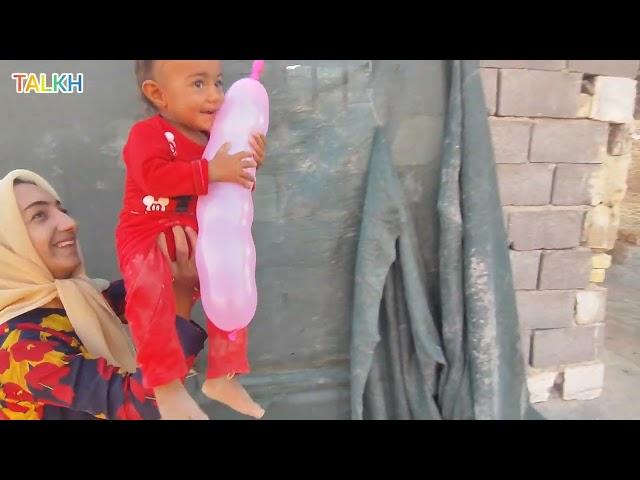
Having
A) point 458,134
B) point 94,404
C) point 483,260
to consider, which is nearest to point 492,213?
point 483,260

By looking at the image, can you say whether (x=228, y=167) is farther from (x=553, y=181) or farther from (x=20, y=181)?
(x=553, y=181)

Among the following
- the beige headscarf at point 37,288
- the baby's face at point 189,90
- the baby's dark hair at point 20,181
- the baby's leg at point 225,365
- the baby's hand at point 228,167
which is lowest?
the baby's leg at point 225,365

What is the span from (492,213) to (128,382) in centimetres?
129

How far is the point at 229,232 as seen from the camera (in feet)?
4.27

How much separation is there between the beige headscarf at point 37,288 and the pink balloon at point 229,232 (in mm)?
371

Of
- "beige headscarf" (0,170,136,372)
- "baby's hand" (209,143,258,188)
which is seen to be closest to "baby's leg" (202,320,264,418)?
"beige headscarf" (0,170,136,372)

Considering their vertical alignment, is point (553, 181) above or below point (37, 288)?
above

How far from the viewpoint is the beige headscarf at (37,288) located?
134 centimetres

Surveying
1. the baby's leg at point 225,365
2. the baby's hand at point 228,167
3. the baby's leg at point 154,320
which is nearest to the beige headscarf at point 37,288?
the baby's leg at point 154,320

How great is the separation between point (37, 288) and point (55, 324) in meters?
0.12

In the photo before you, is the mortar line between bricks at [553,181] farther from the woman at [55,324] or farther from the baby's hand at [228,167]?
the woman at [55,324]

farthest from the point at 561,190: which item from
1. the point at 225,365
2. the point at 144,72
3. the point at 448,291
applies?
the point at 144,72

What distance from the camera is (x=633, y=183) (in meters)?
5.41

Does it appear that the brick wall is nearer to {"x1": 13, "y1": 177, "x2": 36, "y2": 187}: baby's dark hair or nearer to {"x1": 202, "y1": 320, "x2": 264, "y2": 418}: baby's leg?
{"x1": 202, "y1": 320, "x2": 264, "y2": 418}: baby's leg
